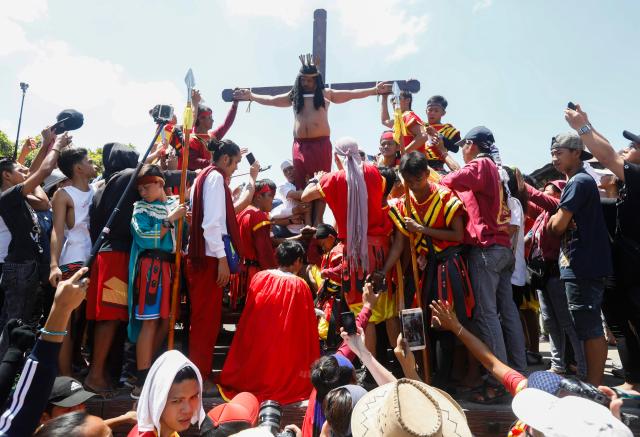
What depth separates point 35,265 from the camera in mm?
4129

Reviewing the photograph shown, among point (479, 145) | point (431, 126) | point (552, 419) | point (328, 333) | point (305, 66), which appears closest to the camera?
point (552, 419)

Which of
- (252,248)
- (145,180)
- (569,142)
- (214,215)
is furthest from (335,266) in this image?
(569,142)

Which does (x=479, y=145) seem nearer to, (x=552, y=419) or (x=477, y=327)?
(x=477, y=327)

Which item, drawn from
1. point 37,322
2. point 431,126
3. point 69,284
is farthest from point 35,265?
point 431,126

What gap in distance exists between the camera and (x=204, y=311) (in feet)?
13.5

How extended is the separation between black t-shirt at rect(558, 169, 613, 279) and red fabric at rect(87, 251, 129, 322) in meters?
3.42

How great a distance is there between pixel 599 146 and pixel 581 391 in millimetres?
2148

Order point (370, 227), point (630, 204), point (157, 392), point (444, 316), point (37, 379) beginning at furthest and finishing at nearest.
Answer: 1. point (370, 227)
2. point (630, 204)
3. point (444, 316)
4. point (157, 392)
5. point (37, 379)

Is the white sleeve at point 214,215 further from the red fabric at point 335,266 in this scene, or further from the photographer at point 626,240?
the photographer at point 626,240

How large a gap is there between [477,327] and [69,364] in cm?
321

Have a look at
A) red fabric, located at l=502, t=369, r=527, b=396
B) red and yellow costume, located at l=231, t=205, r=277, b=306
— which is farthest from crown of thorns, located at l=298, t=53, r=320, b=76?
red fabric, located at l=502, t=369, r=527, b=396

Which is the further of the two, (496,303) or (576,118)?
(496,303)

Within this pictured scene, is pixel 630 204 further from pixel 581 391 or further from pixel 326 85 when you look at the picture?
pixel 326 85

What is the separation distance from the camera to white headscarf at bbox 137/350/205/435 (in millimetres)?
2289
